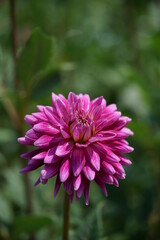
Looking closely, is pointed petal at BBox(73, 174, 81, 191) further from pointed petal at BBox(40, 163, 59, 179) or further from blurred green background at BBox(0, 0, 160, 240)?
blurred green background at BBox(0, 0, 160, 240)

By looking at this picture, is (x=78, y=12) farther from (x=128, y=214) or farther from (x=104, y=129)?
(x=104, y=129)

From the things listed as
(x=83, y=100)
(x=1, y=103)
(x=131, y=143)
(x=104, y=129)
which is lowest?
(x=104, y=129)

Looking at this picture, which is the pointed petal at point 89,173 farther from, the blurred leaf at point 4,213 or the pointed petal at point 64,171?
the blurred leaf at point 4,213

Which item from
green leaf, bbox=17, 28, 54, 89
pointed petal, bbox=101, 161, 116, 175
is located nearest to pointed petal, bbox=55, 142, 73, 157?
pointed petal, bbox=101, 161, 116, 175

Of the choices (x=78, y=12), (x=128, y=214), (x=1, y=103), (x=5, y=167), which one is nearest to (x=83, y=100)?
(x=1, y=103)

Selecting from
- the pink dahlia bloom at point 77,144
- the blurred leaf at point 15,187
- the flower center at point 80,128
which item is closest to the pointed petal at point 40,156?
the pink dahlia bloom at point 77,144

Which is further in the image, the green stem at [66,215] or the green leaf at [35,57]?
the green leaf at [35,57]

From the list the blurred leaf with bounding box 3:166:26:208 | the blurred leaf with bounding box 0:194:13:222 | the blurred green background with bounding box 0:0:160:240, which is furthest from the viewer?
the blurred leaf with bounding box 3:166:26:208
